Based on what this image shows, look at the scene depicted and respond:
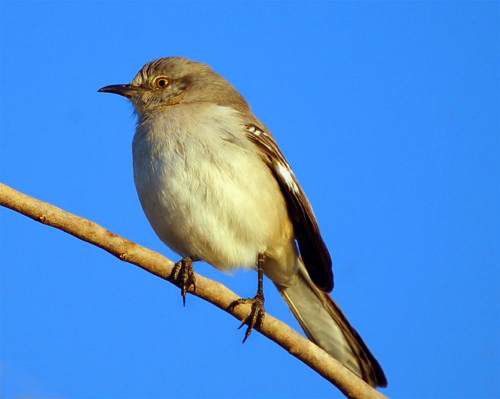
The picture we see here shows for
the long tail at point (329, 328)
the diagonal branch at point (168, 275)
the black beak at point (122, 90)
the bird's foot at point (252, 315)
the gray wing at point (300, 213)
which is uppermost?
the black beak at point (122, 90)

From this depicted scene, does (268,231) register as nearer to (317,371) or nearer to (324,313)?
(324,313)

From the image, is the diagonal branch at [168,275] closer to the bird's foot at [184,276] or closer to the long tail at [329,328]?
the bird's foot at [184,276]

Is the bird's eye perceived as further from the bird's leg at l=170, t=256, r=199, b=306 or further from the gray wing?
the bird's leg at l=170, t=256, r=199, b=306

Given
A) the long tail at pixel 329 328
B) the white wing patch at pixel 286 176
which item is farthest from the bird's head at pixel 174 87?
the long tail at pixel 329 328

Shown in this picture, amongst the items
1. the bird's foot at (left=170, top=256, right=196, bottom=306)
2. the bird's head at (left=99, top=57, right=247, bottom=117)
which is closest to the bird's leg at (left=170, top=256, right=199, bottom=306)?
the bird's foot at (left=170, top=256, right=196, bottom=306)

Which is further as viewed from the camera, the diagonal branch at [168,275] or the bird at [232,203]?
the bird at [232,203]

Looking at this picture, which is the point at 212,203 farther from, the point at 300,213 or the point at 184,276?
the point at 300,213

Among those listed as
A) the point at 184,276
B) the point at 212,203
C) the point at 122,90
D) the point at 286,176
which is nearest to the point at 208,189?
the point at 212,203
